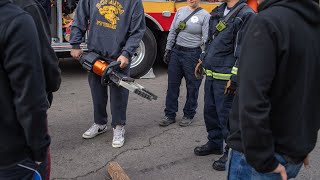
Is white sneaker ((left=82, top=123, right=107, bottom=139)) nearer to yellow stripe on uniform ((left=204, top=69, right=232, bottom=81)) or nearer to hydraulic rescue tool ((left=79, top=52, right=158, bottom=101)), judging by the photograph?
hydraulic rescue tool ((left=79, top=52, right=158, bottom=101))

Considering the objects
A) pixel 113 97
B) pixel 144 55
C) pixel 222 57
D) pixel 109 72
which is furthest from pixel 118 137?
pixel 144 55

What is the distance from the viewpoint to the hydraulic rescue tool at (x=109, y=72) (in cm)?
361

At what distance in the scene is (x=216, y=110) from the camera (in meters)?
3.68

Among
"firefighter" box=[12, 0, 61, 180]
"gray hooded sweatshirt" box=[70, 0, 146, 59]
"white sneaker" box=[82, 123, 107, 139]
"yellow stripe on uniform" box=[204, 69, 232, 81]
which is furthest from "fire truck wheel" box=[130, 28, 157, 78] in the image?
"firefighter" box=[12, 0, 61, 180]

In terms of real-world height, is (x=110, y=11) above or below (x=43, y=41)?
below

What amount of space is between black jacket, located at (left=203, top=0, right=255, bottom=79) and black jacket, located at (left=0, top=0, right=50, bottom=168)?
1.97 meters

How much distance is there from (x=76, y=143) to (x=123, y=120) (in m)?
0.56

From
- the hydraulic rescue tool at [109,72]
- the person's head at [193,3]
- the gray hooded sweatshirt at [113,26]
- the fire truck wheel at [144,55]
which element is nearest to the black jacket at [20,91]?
the hydraulic rescue tool at [109,72]

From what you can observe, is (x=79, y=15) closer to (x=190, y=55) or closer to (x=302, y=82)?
(x=190, y=55)

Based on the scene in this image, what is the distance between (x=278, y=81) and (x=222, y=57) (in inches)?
73.1

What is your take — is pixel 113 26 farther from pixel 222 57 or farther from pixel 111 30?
pixel 222 57

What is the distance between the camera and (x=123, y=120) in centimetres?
419

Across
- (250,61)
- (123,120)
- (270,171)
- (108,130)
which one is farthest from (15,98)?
(108,130)

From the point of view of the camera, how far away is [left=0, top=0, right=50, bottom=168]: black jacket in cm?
157
